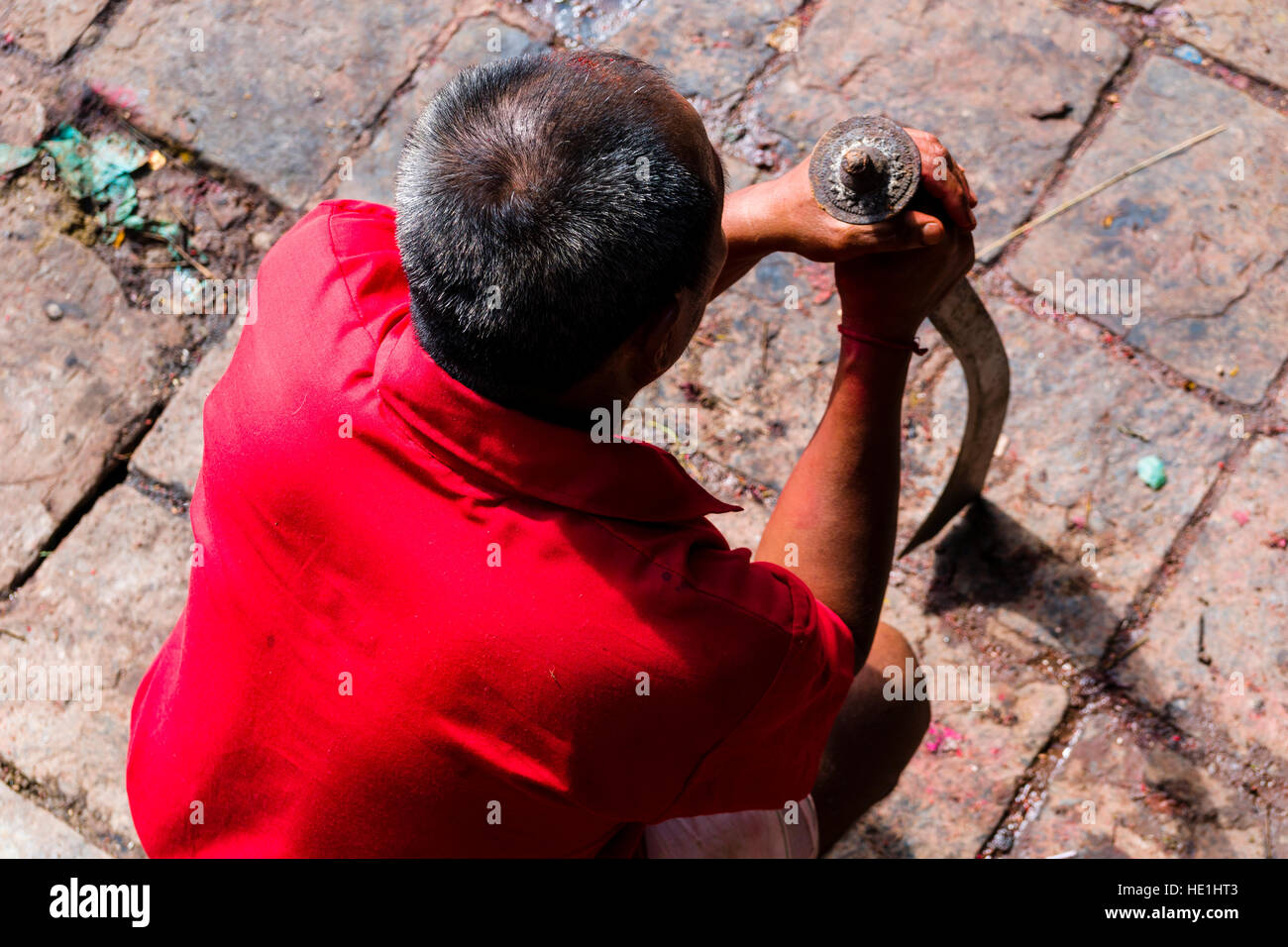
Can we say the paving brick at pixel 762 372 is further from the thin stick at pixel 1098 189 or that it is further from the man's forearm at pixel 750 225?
the man's forearm at pixel 750 225

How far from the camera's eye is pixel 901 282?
5.58 ft

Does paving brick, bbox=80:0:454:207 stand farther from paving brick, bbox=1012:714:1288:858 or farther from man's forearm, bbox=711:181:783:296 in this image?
paving brick, bbox=1012:714:1288:858

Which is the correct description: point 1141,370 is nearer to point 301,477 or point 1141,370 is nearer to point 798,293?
point 798,293

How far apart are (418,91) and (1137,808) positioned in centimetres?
283

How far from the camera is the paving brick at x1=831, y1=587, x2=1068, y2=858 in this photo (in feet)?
8.45

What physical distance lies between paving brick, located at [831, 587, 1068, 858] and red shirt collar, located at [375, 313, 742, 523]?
149cm

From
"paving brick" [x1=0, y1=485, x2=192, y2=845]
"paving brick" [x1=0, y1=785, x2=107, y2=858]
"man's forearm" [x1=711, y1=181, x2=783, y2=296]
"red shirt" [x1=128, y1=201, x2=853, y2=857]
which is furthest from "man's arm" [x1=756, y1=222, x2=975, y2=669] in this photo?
"paving brick" [x1=0, y1=785, x2=107, y2=858]

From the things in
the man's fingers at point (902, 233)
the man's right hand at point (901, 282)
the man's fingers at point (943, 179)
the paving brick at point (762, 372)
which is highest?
the man's fingers at point (943, 179)

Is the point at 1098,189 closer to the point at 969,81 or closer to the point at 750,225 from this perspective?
the point at 969,81

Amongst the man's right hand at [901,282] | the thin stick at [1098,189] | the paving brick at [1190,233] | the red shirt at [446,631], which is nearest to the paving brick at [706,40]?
the thin stick at [1098,189]

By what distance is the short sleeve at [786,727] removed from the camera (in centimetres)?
146

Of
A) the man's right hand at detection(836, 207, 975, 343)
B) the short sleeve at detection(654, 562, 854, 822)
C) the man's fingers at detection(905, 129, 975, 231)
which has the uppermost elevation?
the man's fingers at detection(905, 129, 975, 231)

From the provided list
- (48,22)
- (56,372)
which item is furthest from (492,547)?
(48,22)
